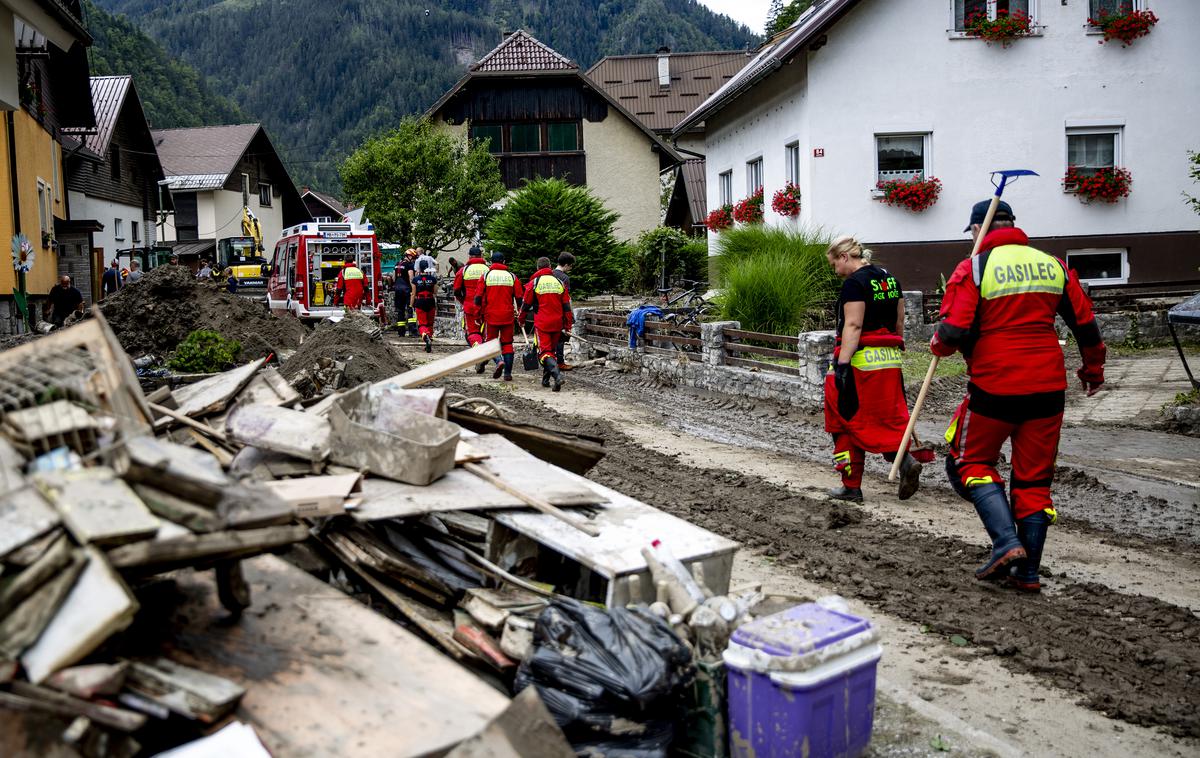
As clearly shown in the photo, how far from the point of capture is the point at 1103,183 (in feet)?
67.1

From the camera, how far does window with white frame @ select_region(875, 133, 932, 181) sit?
20781 millimetres

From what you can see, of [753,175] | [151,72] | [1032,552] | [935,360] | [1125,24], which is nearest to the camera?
[1032,552]

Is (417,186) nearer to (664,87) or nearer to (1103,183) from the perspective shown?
(664,87)

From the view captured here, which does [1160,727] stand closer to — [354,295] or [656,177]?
[354,295]

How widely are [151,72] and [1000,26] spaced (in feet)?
234

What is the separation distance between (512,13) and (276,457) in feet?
642

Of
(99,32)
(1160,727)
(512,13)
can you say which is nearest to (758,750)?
(1160,727)

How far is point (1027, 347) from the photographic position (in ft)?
18.8

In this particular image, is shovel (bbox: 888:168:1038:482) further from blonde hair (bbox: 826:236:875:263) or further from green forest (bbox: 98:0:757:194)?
green forest (bbox: 98:0:757:194)

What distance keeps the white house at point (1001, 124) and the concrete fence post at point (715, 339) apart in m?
6.40

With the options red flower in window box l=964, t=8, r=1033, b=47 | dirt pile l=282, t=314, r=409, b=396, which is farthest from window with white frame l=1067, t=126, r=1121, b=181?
dirt pile l=282, t=314, r=409, b=396

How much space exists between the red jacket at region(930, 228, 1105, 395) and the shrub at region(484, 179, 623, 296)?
23597 mm

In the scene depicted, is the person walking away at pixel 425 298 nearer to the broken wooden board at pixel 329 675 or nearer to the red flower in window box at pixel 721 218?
the red flower in window box at pixel 721 218

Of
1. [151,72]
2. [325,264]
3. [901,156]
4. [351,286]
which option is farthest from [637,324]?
[151,72]
